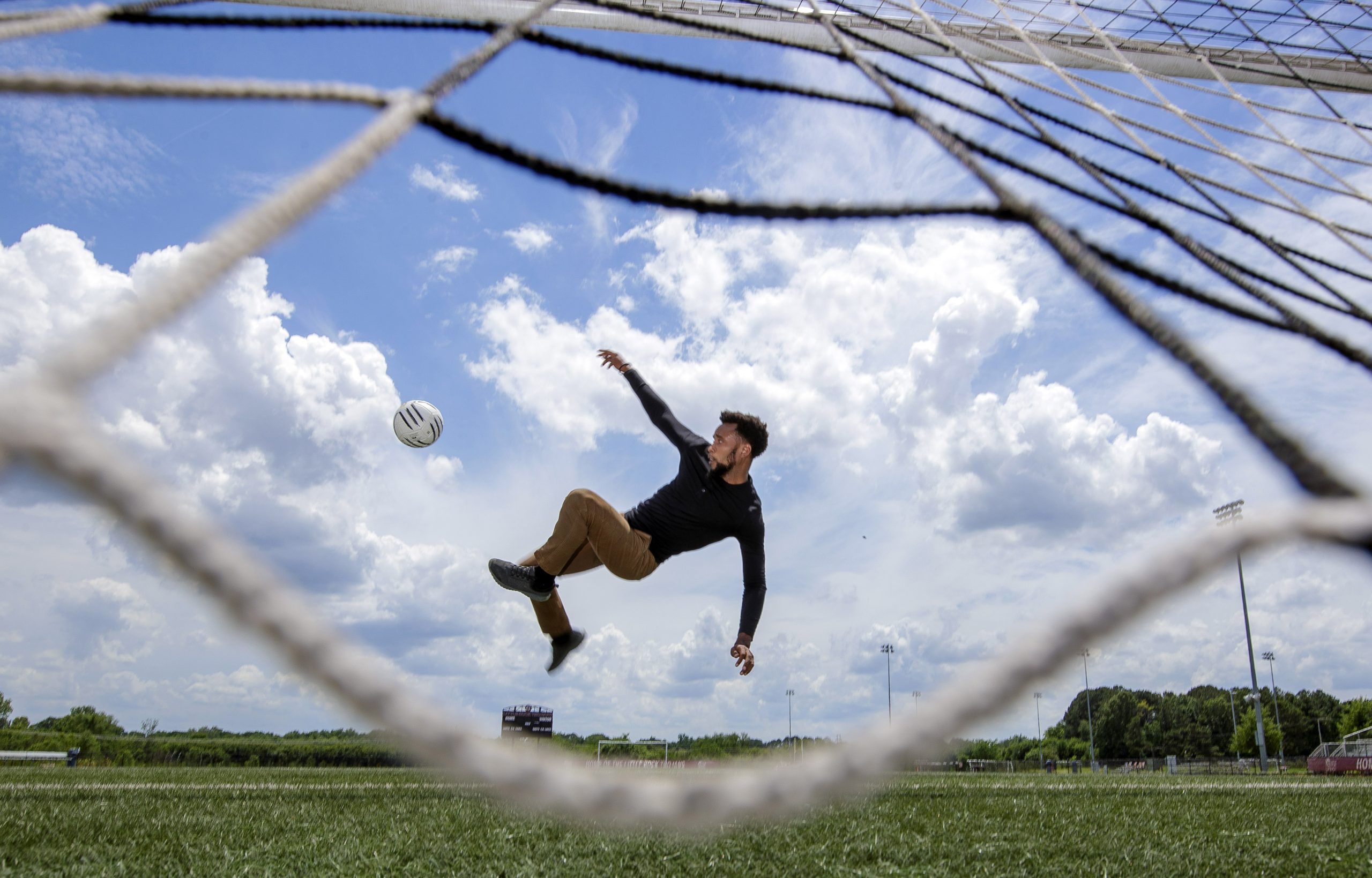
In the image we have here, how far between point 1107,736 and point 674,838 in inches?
3623

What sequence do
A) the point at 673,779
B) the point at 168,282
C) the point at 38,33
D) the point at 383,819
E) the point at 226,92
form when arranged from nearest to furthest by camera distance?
the point at 673,779
the point at 168,282
the point at 226,92
the point at 38,33
the point at 383,819

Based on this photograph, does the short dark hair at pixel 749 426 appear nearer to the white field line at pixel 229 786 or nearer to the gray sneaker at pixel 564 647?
the gray sneaker at pixel 564 647

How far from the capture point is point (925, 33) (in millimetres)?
5820

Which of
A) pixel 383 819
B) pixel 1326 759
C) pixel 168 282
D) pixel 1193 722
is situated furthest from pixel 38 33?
pixel 1193 722

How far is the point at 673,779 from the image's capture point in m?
0.82

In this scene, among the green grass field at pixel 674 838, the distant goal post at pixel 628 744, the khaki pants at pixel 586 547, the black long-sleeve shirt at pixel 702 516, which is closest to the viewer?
the khaki pants at pixel 586 547

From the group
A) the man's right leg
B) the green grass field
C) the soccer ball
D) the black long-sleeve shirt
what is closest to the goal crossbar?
the soccer ball

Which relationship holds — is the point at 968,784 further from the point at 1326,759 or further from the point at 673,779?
the point at 1326,759

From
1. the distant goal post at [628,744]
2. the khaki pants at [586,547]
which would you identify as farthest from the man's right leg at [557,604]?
the distant goal post at [628,744]

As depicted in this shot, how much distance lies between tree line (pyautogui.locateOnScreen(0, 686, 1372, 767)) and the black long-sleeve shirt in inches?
958

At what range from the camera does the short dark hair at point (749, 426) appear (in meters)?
2.55

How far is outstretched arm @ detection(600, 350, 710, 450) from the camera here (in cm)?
265

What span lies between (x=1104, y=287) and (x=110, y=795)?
24.0ft

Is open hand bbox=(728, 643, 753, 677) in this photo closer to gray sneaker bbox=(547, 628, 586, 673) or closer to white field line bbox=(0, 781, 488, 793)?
gray sneaker bbox=(547, 628, 586, 673)
